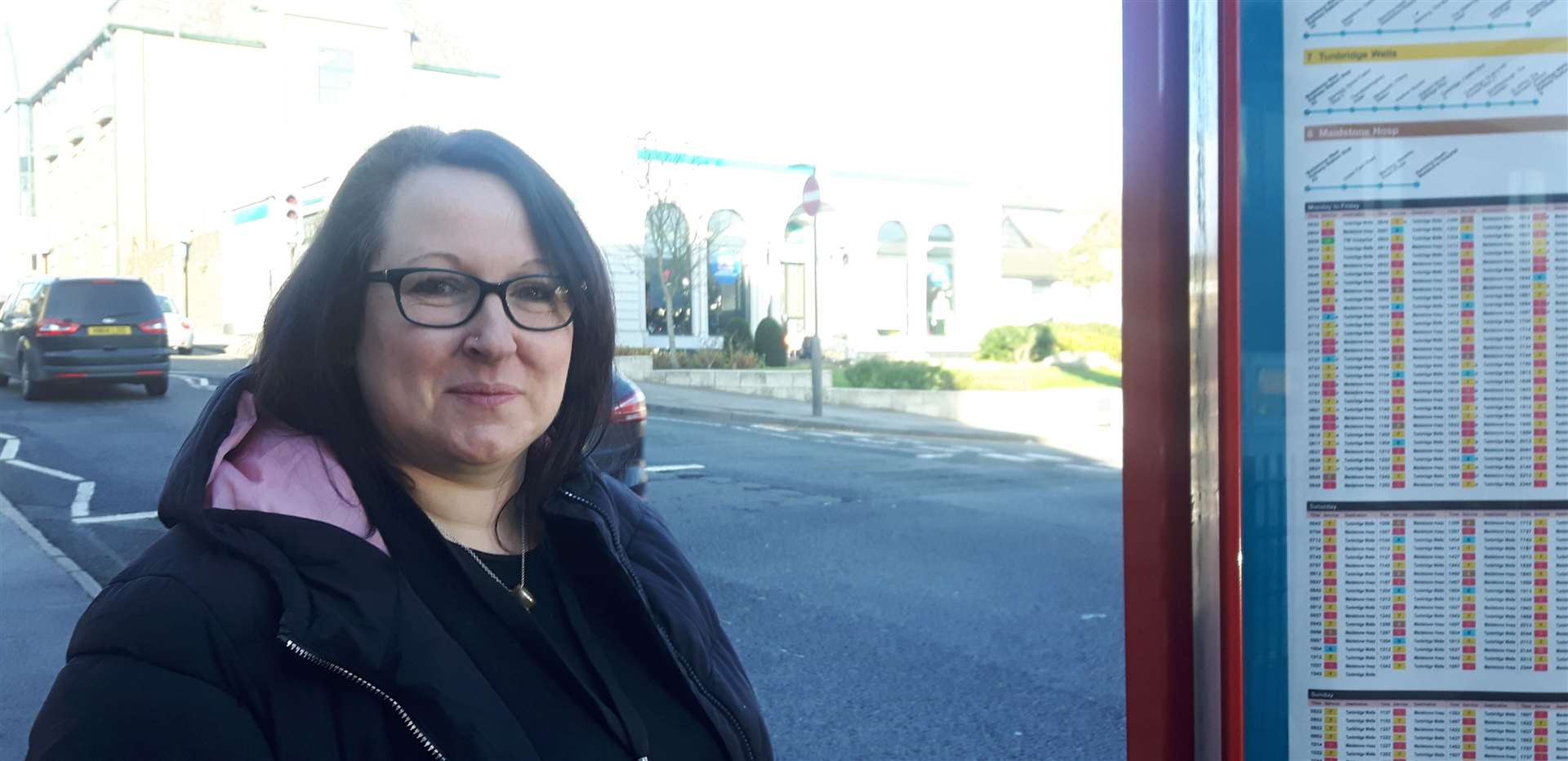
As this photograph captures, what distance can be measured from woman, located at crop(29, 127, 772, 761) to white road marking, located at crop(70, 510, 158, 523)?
7.19 metres

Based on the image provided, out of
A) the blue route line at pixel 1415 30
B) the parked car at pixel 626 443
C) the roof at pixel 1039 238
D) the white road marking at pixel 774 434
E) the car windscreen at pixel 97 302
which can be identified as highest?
the roof at pixel 1039 238

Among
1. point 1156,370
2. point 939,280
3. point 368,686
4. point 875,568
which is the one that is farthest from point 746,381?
point 1156,370

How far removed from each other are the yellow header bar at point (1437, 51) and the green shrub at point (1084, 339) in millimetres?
29624

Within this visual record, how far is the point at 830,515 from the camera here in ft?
30.0

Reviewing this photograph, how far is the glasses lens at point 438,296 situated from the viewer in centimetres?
181

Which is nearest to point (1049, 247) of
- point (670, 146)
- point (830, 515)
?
point (670, 146)

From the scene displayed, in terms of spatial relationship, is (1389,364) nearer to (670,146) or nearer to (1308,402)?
(1308,402)

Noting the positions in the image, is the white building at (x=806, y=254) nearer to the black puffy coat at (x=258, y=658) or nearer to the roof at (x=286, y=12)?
the roof at (x=286, y=12)

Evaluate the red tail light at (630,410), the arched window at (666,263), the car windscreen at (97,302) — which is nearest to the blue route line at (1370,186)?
the red tail light at (630,410)

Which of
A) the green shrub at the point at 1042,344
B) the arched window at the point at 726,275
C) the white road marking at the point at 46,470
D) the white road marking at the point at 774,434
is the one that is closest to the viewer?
the white road marking at the point at 46,470

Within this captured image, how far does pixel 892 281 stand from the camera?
35844 mm

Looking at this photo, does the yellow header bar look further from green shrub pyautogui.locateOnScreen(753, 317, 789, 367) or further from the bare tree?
green shrub pyautogui.locateOnScreen(753, 317, 789, 367)

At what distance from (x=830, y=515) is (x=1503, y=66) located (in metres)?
7.93

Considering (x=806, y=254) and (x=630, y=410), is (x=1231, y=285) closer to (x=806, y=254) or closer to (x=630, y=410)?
(x=630, y=410)
